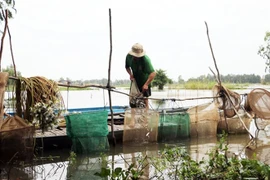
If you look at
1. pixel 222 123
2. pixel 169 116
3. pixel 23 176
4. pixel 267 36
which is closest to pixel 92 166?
pixel 23 176

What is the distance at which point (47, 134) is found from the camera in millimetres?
6004

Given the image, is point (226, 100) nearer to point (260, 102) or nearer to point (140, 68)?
point (260, 102)

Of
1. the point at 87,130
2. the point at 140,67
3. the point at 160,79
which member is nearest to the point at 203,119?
the point at 140,67

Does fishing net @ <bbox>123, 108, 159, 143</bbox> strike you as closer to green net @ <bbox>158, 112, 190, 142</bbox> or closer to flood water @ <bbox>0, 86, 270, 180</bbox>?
flood water @ <bbox>0, 86, 270, 180</bbox>

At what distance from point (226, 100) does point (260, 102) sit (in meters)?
0.74

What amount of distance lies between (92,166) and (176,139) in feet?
8.68

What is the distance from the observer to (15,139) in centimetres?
444

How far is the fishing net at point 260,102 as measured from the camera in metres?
7.08

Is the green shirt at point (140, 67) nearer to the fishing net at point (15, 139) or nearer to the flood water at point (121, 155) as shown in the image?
the flood water at point (121, 155)

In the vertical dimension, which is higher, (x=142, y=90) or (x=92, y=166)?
(x=142, y=90)

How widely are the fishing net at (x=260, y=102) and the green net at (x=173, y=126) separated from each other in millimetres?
1295

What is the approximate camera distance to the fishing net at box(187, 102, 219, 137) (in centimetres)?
732

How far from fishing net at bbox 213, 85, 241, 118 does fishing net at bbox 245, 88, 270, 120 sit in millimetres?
520

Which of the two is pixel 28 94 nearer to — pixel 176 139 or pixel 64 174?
pixel 64 174
